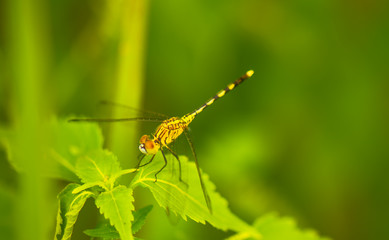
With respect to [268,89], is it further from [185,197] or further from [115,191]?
[115,191]

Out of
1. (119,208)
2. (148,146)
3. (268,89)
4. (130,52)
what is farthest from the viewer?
(268,89)

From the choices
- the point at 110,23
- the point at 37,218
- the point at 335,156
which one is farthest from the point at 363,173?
the point at 37,218

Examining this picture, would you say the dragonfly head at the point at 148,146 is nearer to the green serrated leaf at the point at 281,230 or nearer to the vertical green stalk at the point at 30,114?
the vertical green stalk at the point at 30,114

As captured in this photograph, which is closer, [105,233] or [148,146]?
[105,233]

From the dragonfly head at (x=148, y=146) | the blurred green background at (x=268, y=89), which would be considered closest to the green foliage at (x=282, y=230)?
the dragonfly head at (x=148, y=146)

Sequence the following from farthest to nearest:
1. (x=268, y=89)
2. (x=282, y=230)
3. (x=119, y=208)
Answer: (x=268, y=89)
(x=282, y=230)
(x=119, y=208)

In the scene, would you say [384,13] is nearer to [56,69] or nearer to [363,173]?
[363,173]

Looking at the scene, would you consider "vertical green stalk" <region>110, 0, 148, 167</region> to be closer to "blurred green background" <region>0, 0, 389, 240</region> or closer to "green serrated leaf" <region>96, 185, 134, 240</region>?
"blurred green background" <region>0, 0, 389, 240</region>

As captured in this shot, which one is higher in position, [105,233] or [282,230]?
[105,233]

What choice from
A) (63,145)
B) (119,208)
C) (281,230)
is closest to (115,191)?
(119,208)
